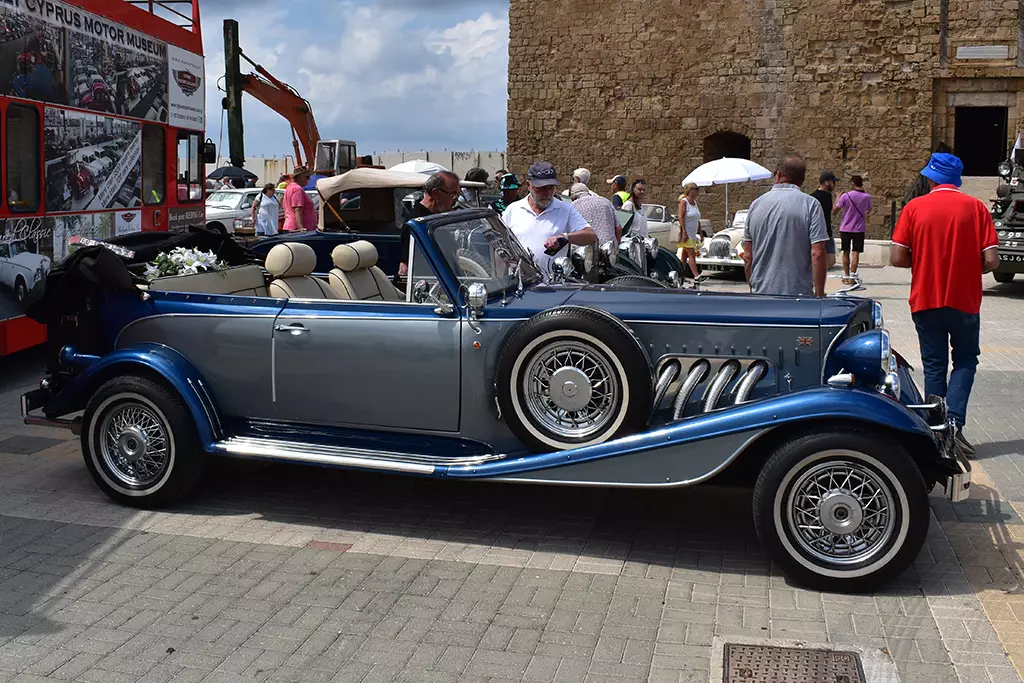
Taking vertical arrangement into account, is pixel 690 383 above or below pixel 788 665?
above

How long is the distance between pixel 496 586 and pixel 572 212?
369 cm

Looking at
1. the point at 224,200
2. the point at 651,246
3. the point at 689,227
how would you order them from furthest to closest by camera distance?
1. the point at 224,200
2. the point at 689,227
3. the point at 651,246

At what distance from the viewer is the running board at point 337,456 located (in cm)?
539

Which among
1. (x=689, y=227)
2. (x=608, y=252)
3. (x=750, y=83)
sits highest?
(x=750, y=83)

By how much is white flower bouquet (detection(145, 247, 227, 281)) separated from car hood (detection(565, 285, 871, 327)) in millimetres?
2508

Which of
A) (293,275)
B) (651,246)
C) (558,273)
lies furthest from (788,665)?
(651,246)

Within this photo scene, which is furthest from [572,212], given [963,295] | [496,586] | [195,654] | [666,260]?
[666,260]

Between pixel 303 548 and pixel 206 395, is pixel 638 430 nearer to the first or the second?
pixel 303 548

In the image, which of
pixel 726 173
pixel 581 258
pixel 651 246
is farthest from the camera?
pixel 726 173

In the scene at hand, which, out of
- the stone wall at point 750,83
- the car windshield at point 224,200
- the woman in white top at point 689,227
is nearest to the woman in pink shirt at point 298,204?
the woman in white top at point 689,227

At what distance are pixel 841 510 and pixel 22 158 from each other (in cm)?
774

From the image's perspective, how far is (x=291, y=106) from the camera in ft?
112

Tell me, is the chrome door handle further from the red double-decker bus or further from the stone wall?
the stone wall

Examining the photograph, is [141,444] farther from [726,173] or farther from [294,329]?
[726,173]
